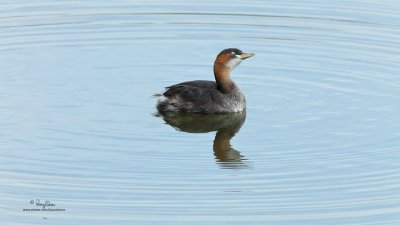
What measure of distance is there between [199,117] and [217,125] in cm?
46

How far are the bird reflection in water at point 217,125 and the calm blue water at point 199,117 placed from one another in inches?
1.5

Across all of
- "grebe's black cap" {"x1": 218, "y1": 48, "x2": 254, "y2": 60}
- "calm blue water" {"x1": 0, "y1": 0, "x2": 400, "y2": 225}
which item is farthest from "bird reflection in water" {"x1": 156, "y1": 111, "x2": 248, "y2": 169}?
"grebe's black cap" {"x1": 218, "y1": 48, "x2": 254, "y2": 60}

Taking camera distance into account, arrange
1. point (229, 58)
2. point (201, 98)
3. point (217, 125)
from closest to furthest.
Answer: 1. point (217, 125)
2. point (201, 98)
3. point (229, 58)

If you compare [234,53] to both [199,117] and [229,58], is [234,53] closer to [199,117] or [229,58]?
[229,58]

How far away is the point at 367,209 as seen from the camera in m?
12.8

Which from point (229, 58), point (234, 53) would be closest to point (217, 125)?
point (229, 58)

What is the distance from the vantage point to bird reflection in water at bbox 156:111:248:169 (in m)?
15.6

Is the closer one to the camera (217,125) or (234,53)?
(217,125)

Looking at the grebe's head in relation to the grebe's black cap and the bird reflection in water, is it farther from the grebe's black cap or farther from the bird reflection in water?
the bird reflection in water

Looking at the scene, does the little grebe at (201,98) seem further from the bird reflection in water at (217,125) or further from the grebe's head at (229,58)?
the grebe's head at (229,58)

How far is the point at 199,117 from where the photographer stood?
57.2 feet

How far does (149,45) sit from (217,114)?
319 centimetres

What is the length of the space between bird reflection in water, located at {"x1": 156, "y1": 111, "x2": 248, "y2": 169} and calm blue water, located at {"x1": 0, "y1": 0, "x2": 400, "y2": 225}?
0.12ft

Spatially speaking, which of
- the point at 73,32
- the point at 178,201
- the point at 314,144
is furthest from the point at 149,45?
the point at 178,201
